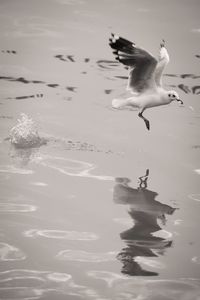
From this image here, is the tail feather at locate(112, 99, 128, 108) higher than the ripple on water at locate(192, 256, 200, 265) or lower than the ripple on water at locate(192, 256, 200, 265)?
higher

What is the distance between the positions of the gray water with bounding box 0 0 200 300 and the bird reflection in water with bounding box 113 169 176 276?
0.01m

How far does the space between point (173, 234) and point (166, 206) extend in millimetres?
697

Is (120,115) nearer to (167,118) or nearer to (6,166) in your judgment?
(167,118)

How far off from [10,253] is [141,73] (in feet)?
12.5

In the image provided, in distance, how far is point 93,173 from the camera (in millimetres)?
7586

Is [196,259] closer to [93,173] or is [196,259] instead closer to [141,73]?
[93,173]

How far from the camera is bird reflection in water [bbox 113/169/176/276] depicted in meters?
5.36

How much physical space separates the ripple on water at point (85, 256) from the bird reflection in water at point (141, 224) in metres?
0.09

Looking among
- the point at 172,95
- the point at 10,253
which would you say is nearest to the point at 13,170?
the point at 10,253

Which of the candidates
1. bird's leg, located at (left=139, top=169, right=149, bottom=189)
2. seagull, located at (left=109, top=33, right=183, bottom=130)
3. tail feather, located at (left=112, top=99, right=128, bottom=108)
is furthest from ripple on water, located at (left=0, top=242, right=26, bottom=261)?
tail feather, located at (left=112, top=99, right=128, bottom=108)

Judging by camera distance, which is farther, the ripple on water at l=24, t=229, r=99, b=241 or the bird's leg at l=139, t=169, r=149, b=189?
the bird's leg at l=139, t=169, r=149, b=189

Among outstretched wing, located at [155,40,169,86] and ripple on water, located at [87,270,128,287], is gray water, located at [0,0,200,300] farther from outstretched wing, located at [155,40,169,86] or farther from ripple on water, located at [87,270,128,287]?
outstretched wing, located at [155,40,169,86]

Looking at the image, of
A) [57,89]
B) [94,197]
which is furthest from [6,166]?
[57,89]

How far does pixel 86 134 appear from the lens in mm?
9156
